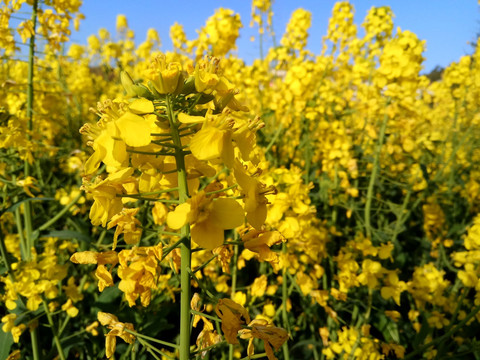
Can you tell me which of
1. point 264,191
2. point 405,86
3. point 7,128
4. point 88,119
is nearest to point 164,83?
point 264,191

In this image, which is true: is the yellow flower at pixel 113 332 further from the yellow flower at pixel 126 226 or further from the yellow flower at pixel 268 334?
the yellow flower at pixel 268 334

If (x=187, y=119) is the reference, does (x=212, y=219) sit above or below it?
below

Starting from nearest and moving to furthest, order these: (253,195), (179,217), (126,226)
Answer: (179,217), (253,195), (126,226)

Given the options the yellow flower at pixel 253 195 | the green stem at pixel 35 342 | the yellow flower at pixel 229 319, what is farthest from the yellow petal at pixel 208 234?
the green stem at pixel 35 342

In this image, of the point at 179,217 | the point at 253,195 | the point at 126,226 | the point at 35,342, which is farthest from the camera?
the point at 35,342

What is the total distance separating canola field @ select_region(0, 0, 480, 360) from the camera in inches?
41.1

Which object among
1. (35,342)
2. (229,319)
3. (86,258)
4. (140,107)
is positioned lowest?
(35,342)

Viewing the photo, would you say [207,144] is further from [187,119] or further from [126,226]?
[126,226]

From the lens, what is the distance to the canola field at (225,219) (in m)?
1.04

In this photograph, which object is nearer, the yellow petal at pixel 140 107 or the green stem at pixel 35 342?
the yellow petal at pixel 140 107

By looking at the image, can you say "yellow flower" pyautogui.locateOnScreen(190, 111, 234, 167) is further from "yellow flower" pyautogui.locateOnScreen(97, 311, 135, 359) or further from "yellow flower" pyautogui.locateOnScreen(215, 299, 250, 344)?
"yellow flower" pyautogui.locateOnScreen(97, 311, 135, 359)

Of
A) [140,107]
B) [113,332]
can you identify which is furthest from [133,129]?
[113,332]

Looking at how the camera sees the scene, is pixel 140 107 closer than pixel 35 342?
Yes

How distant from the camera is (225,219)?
3.14 ft
